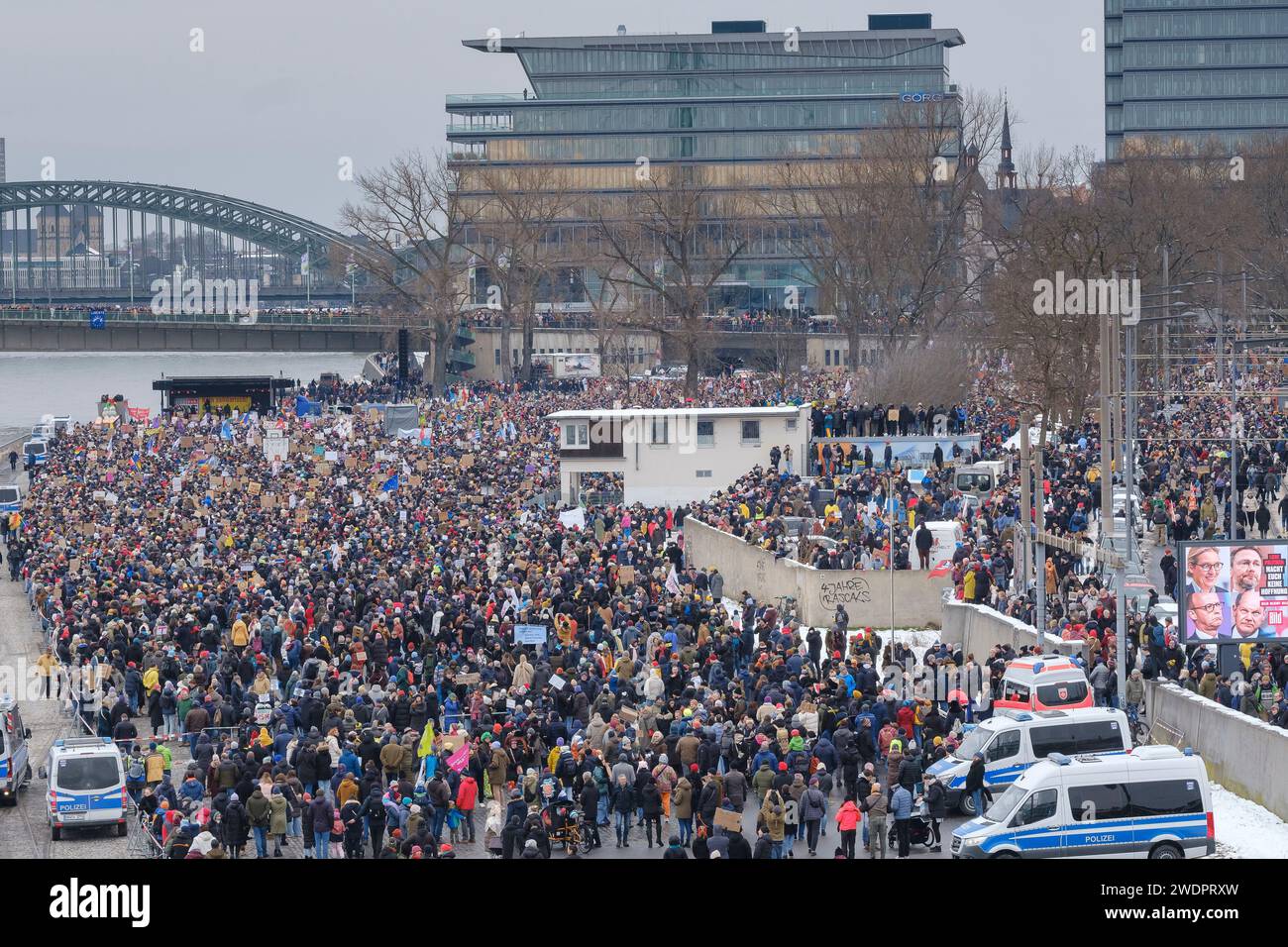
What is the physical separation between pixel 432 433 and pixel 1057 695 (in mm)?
38050

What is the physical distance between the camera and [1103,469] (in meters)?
30.4

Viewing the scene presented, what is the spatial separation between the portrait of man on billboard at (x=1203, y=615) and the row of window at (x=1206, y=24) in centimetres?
14066

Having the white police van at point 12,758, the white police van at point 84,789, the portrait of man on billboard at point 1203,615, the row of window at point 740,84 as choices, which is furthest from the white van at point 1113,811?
the row of window at point 740,84

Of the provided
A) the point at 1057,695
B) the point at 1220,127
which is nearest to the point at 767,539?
the point at 1057,695

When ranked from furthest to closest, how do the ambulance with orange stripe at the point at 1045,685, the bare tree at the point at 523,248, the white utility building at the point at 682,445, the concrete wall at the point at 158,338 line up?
the concrete wall at the point at 158,338 → the bare tree at the point at 523,248 → the white utility building at the point at 682,445 → the ambulance with orange stripe at the point at 1045,685

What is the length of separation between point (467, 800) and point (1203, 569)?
404 inches

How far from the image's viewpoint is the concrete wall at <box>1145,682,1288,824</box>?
2105 cm

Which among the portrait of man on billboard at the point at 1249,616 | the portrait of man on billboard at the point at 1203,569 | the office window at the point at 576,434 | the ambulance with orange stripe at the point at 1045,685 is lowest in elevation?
the ambulance with orange stripe at the point at 1045,685

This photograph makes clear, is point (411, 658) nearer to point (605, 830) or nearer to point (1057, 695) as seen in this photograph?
point (605, 830)

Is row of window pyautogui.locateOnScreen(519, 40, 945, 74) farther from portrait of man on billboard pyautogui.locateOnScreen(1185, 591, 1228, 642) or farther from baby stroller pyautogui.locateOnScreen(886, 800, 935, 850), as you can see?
baby stroller pyautogui.locateOnScreen(886, 800, 935, 850)

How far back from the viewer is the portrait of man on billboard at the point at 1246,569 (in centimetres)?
2484

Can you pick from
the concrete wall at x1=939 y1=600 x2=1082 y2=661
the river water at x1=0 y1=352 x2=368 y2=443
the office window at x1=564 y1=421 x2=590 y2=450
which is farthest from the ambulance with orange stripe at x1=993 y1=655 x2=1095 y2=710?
the river water at x1=0 y1=352 x2=368 y2=443

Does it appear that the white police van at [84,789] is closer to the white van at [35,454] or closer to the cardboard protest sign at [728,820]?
the cardboard protest sign at [728,820]
